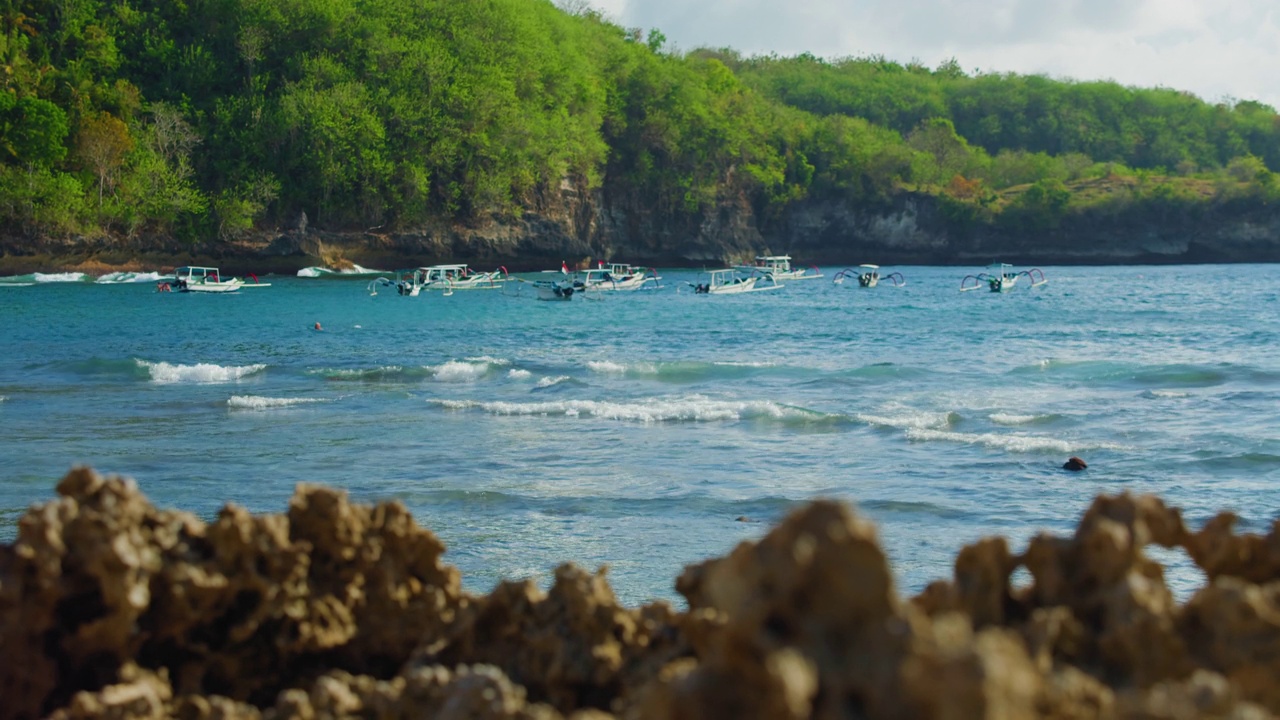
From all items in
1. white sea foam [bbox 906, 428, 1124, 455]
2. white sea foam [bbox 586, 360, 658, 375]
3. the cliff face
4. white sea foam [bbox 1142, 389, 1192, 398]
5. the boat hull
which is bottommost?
white sea foam [bbox 586, 360, 658, 375]

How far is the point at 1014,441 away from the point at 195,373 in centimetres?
1515

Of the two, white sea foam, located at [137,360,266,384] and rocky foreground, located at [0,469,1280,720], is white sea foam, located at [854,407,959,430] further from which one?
rocky foreground, located at [0,469,1280,720]

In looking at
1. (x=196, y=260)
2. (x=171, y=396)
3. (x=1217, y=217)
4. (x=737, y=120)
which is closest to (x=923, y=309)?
(x=171, y=396)

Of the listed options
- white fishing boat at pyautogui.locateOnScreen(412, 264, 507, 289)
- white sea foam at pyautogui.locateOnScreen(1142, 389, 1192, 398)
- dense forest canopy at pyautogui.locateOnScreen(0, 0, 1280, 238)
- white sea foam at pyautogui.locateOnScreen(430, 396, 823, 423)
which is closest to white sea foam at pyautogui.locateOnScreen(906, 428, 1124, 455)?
white sea foam at pyautogui.locateOnScreen(430, 396, 823, 423)

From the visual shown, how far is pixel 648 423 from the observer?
17.3 meters

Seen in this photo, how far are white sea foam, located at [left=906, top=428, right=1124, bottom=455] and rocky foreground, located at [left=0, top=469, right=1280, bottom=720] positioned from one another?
1185 centimetres

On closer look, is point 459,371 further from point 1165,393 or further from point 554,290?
point 554,290

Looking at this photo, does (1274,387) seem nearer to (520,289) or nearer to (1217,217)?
(520,289)

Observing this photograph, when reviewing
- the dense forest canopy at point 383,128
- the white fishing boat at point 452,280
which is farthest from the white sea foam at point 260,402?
the dense forest canopy at point 383,128

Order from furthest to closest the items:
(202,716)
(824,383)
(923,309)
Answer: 1. (923,309)
2. (824,383)
3. (202,716)

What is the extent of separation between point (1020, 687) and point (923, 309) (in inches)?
1818

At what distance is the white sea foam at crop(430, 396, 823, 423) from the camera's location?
57.9ft

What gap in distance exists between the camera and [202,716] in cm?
298

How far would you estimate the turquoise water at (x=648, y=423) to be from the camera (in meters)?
10.7
